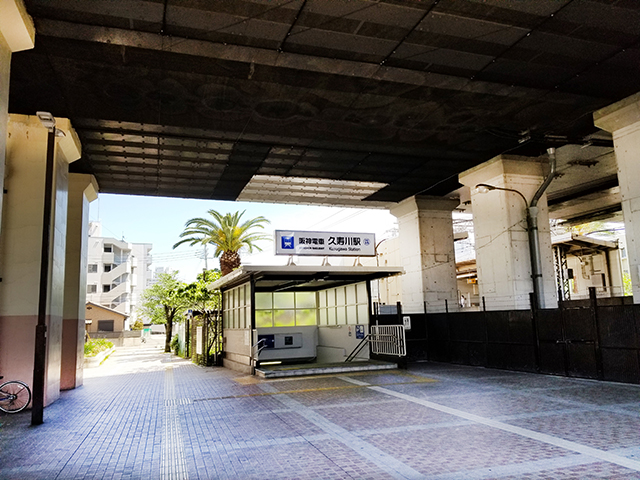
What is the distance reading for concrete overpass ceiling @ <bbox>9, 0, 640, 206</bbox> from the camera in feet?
29.9

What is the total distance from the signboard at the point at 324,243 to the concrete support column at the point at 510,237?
4218 mm

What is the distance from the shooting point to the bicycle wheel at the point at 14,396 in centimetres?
1065

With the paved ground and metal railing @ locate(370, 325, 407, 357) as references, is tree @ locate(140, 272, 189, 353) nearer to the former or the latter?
metal railing @ locate(370, 325, 407, 357)

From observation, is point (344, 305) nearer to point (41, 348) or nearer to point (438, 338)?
point (438, 338)

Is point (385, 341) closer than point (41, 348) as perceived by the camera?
No

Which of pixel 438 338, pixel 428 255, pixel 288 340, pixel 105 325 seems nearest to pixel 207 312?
pixel 288 340

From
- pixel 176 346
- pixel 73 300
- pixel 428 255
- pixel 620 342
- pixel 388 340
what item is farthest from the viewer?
pixel 176 346

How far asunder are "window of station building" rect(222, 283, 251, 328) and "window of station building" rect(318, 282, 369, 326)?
4.22m

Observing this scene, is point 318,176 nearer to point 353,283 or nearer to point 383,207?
point 353,283

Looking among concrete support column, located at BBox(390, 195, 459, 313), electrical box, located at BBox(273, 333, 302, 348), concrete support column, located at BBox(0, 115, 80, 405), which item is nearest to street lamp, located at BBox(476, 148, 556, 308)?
concrete support column, located at BBox(390, 195, 459, 313)

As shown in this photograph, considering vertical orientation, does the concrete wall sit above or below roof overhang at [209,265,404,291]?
below

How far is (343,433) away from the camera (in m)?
7.85

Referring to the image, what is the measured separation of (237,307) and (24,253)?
33.4 feet

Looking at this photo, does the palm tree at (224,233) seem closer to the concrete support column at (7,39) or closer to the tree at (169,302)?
the tree at (169,302)
